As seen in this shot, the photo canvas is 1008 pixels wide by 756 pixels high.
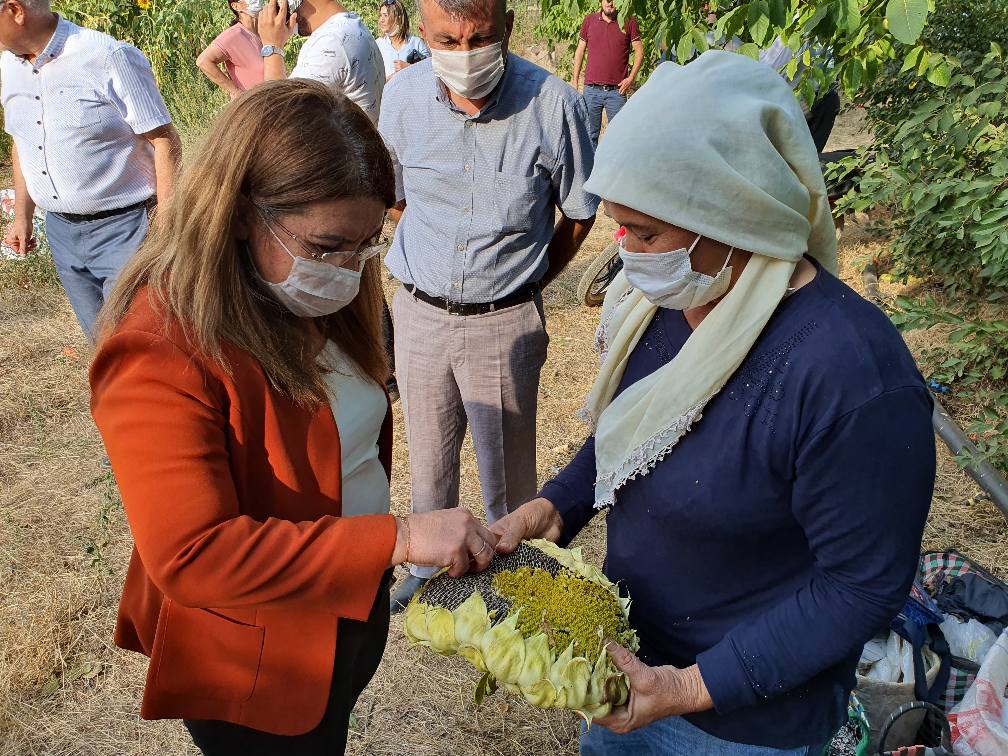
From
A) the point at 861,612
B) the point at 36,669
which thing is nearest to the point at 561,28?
the point at 36,669

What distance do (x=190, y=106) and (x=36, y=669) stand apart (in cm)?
808

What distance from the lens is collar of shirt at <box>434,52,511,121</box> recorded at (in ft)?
9.61

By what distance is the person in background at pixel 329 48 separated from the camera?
4.20m

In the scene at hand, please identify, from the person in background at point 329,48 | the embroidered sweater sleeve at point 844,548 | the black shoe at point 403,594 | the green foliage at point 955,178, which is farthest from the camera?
the person in background at point 329,48

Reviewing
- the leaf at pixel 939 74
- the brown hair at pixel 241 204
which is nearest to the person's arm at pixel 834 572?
the brown hair at pixel 241 204

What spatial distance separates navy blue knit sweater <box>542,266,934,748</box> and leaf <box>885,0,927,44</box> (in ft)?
3.88

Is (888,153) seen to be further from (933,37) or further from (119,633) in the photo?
(119,633)

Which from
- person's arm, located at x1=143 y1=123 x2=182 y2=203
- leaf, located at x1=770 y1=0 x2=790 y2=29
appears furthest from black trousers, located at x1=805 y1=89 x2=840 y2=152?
person's arm, located at x1=143 y1=123 x2=182 y2=203

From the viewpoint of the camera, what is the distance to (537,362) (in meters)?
3.22

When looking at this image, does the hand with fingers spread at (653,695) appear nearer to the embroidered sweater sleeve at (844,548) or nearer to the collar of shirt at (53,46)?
the embroidered sweater sleeve at (844,548)

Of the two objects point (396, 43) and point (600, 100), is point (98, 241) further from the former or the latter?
point (600, 100)

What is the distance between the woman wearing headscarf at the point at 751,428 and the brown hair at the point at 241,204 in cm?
54

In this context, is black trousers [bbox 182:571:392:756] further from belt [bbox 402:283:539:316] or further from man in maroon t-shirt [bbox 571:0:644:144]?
man in maroon t-shirt [bbox 571:0:644:144]

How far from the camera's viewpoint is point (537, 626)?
145cm
